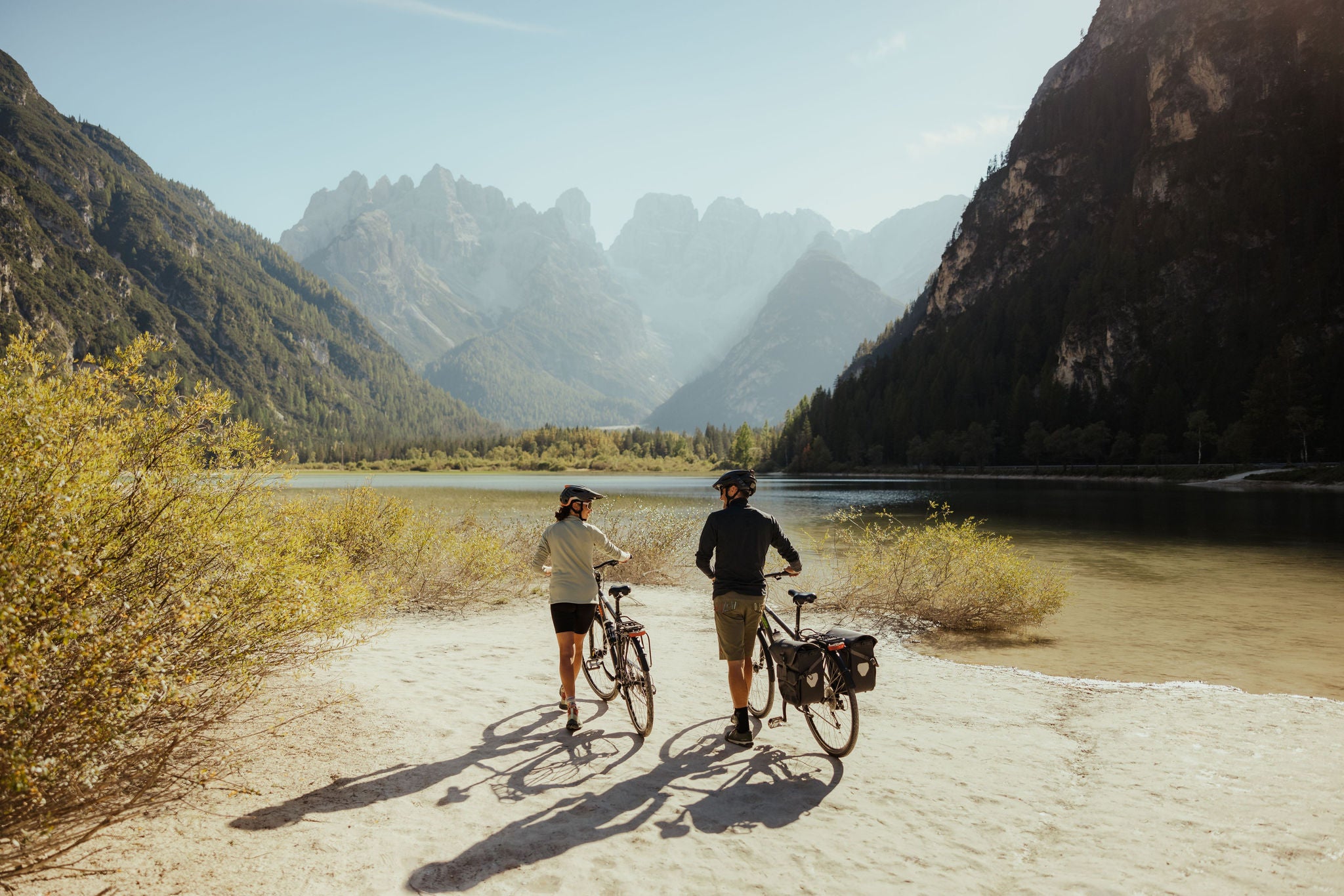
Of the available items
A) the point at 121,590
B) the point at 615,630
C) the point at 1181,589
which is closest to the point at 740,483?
the point at 615,630

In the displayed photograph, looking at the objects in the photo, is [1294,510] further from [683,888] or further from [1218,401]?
[1218,401]

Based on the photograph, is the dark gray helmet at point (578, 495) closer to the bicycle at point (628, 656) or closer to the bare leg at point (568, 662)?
the bicycle at point (628, 656)

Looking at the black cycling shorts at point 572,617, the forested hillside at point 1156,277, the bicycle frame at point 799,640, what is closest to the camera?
the bicycle frame at point 799,640

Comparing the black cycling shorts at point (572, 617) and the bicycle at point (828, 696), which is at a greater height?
the black cycling shorts at point (572, 617)

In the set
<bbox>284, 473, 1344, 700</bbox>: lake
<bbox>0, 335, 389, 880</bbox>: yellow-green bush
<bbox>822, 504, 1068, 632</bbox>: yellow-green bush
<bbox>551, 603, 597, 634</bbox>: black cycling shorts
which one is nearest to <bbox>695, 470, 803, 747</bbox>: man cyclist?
<bbox>551, 603, 597, 634</bbox>: black cycling shorts

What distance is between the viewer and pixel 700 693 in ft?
33.0

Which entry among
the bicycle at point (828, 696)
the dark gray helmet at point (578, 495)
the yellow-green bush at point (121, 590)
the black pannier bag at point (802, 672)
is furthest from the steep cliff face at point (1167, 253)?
the yellow-green bush at point (121, 590)

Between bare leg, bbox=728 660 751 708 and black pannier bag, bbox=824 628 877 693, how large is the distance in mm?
1095

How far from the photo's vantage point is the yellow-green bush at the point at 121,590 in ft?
13.1

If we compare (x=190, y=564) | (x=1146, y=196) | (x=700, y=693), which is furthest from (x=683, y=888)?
(x=1146, y=196)

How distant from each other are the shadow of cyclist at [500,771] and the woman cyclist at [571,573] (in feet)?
1.51

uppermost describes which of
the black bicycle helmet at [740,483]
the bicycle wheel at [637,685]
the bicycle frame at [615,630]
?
the black bicycle helmet at [740,483]

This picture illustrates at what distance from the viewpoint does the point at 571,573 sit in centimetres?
830

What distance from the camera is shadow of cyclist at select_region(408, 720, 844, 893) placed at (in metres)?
5.26
